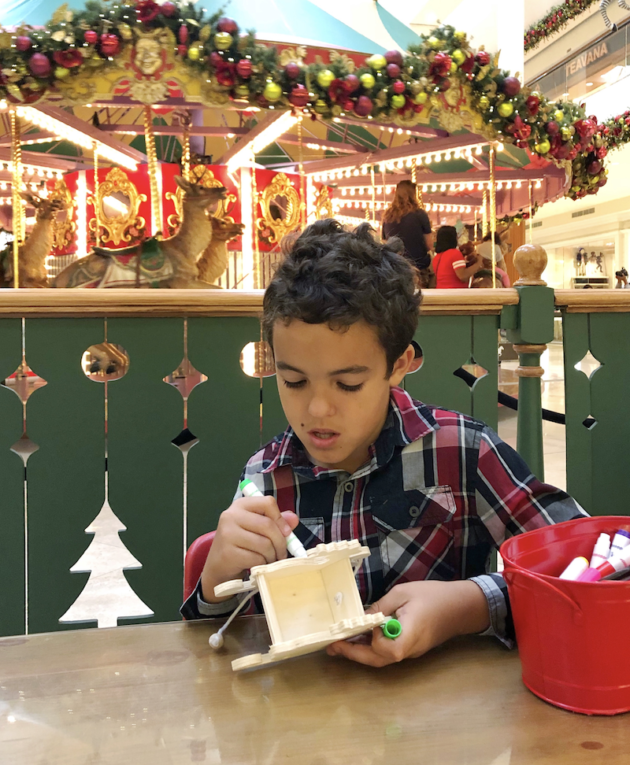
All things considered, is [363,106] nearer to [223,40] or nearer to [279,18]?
[223,40]

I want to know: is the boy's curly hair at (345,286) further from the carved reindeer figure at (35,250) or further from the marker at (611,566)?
the carved reindeer figure at (35,250)

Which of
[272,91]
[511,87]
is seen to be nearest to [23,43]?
[272,91]

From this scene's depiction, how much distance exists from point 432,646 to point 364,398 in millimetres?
336

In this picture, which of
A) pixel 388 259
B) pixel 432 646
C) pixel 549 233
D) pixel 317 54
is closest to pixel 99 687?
pixel 432 646

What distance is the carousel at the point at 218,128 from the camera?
317cm

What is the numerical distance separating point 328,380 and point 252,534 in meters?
0.23

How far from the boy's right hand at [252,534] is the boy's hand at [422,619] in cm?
14

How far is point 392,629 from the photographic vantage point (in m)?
0.72

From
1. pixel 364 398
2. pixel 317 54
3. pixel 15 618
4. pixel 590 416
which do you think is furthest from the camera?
pixel 317 54

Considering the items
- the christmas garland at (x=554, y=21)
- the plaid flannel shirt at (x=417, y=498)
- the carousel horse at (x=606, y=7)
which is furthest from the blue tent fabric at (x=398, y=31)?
the christmas garland at (x=554, y=21)

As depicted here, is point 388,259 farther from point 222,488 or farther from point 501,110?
point 501,110

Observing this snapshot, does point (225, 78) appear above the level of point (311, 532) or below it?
Answer: above

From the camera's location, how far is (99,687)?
682mm

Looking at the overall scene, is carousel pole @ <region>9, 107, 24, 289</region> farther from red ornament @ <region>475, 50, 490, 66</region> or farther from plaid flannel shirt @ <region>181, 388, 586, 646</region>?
plaid flannel shirt @ <region>181, 388, 586, 646</region>
